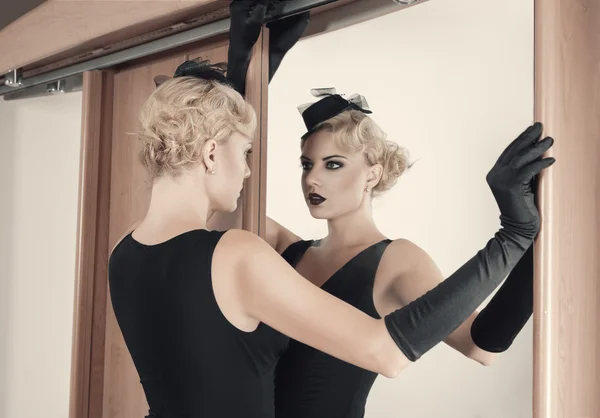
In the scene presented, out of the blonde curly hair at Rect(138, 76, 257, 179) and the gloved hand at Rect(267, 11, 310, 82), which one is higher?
the gloved hand at Rect(267, 11, 310, 82)

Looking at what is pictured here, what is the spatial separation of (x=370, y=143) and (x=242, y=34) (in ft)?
1.41

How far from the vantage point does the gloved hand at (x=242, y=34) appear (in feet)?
5.52

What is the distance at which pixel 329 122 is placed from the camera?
1615 millimetres

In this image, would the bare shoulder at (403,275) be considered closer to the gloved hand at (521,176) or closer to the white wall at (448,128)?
the white wall at (448,128)

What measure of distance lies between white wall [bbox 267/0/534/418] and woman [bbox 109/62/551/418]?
0.29 feet

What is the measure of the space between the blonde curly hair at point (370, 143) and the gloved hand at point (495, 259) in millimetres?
246

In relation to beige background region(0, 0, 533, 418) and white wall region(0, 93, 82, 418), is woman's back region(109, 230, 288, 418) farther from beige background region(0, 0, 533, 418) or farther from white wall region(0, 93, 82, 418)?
white wall region(0, 93, 82, 418)

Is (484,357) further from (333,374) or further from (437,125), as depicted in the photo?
(437,125)

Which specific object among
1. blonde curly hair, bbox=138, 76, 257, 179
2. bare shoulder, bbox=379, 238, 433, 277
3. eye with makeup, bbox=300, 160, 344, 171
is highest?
blonde curly hair, bbox=138, 76, 257, 179

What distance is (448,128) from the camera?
1403mm

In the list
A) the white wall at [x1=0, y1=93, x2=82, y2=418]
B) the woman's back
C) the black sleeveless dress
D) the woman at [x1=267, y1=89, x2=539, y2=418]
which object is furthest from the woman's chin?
the white wall at [x1=0, y1=93, x2=82, y2=418]

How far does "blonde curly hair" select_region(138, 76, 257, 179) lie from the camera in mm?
1514

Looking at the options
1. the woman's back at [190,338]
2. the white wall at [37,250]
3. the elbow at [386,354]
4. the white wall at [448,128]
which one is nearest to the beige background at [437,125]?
the white wall at [448,128]

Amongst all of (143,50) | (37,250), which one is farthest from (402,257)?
(37,250)
